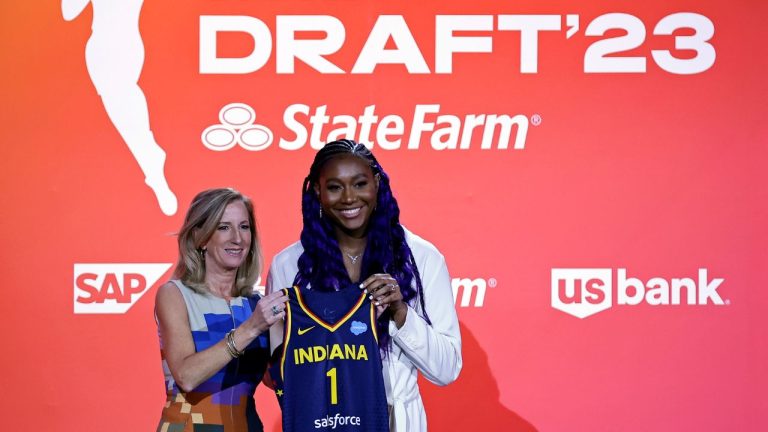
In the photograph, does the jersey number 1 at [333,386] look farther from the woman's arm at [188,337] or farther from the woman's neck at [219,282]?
the woman's neck at [219,282]

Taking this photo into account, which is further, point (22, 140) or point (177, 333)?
point (22, 140)

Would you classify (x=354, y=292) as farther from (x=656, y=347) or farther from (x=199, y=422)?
(x=656, y=347)

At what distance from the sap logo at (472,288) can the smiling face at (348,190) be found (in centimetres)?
172

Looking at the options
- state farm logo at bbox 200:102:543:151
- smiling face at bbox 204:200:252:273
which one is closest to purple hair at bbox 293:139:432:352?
smiling face at bbox 204:200:252:273

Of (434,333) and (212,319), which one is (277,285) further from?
(434,333)

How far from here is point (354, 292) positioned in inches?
105

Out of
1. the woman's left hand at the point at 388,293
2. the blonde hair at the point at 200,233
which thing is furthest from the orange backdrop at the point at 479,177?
the woman's left hand at the point at 388,293

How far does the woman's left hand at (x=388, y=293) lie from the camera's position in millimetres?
2561

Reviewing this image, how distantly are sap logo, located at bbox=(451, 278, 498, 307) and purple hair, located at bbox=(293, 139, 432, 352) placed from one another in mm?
1594

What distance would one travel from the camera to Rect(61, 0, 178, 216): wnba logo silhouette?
433 cm

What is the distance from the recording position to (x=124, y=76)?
14.2 ft

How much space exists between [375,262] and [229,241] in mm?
522

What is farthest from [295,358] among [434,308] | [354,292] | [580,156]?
[580,156]

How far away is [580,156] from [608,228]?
0.38m
